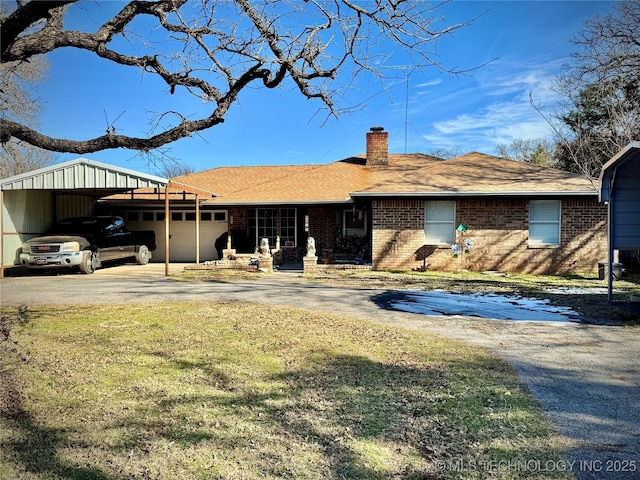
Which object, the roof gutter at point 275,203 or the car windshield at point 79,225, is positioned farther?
the roof gutter at point 275,203

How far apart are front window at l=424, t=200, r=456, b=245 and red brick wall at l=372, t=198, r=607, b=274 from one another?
0.19 meters

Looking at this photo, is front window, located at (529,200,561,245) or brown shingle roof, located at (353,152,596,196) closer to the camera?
brown shingle roof, located at (353,152,596,196)

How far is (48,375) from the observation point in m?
4.69

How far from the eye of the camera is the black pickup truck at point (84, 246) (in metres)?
14.5

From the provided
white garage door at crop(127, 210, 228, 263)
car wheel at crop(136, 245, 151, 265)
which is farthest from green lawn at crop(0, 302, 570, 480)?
white garage door at crop(127, 210, 228, 263)

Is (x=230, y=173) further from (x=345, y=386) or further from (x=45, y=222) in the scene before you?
(x=345, y=386)

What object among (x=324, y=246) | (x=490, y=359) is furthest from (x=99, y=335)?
(x=324, y=246)

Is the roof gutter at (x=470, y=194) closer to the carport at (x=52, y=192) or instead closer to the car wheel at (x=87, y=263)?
the carport at (x=52, y=192)

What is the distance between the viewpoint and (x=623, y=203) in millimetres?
8906

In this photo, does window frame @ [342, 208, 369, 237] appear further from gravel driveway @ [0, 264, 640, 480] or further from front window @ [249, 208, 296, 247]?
gravel driveway @ [0, 264, 640, 480]

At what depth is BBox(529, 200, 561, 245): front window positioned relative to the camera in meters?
15.7

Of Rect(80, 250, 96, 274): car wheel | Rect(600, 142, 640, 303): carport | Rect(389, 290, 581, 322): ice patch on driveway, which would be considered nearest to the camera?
Rect(389, 290, 581, 322): ice patch on driveway

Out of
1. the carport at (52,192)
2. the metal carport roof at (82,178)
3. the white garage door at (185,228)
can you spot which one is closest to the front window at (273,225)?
the white garage door at (185,228)

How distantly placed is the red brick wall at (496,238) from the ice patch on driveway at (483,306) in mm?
5123
